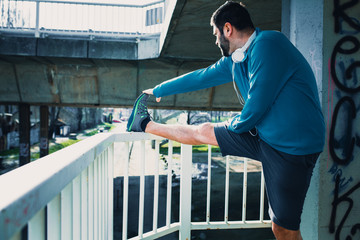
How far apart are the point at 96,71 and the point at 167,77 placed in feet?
7.90

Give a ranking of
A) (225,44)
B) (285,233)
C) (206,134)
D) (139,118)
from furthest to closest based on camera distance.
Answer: (139,118), (206,134), (225,44), (285,233)

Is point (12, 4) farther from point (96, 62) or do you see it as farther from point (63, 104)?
point (63, 104)

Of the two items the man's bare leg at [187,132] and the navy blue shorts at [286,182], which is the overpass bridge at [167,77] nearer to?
the man's bare leg at [187,132]

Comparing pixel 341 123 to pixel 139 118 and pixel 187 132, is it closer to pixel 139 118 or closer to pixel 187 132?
pixel 187 132

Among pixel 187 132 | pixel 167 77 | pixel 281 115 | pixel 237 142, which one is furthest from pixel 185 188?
pixel 167 77

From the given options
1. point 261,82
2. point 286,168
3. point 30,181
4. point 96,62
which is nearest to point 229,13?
point 261,82

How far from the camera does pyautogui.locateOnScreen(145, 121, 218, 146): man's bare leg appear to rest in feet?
7.65

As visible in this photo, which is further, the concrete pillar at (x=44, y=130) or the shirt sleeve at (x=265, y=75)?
the concrete pillar at (x=44, y=130)

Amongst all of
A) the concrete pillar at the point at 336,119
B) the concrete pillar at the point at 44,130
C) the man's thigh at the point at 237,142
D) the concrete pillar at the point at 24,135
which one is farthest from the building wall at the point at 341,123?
the concrete pillar at the point at 44,130

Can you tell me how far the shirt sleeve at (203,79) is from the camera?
8.16ft

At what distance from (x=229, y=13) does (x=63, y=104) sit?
807 centimetres

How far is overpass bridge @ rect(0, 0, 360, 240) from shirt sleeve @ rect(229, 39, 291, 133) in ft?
3.29

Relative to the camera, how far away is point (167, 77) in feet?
28.2

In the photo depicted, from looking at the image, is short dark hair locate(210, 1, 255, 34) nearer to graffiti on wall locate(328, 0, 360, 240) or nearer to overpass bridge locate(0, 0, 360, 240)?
overpass bridge locate(0, 0, 360, 240)
